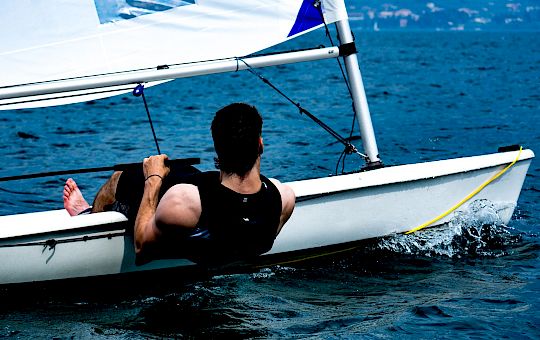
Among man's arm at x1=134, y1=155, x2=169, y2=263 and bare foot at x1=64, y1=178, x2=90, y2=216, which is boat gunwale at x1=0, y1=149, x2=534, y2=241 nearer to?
bare foot at x1=64, y1=178, x2=90, y2=216

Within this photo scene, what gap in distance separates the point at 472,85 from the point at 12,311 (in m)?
22.8

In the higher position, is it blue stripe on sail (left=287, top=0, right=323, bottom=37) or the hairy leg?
blue stripe on sail (left=287, top=0, right=323, bottom=37)

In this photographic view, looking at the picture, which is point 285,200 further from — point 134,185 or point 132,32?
point 132,32

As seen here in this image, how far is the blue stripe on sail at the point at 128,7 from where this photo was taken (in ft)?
19.6

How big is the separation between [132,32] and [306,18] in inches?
45.8

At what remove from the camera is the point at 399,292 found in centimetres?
581

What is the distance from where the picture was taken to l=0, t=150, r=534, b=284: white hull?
531cm

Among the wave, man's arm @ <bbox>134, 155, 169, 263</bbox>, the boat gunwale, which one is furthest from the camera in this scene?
the wave

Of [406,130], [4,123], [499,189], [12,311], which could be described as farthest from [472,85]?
[12,311]

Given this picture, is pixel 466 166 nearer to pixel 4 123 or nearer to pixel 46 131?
pixel 46 131

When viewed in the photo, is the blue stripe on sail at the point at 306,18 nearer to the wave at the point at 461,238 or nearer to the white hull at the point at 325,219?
the white hull at the point at 325,219

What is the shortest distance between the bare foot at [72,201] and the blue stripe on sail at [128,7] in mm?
1106

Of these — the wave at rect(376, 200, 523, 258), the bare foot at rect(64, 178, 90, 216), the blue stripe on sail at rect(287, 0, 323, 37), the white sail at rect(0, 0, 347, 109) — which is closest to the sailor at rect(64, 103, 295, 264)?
the bare foot at rect(64, 178, 90, 216)

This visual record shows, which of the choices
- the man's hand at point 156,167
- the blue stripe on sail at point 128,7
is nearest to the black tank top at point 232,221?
the man's hand at point 156,167
